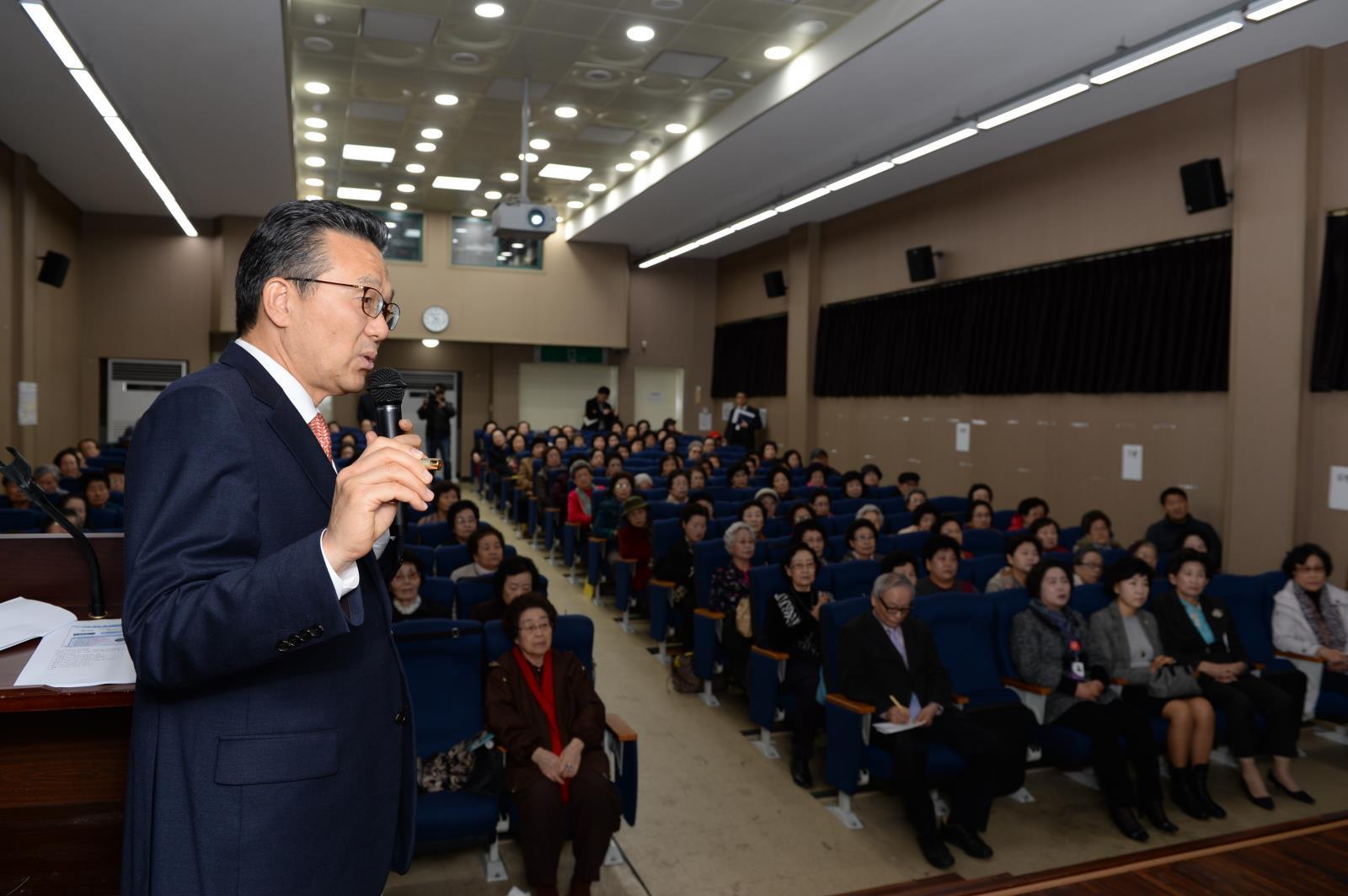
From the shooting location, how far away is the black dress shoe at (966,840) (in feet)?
13.1

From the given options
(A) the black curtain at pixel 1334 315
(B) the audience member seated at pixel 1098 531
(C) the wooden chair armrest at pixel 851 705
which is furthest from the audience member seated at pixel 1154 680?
(A) the black curtain at pixel 1334 315

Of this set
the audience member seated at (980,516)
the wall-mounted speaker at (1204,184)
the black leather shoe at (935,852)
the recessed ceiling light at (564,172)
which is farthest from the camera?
the recessed ceiling light at (564,172)

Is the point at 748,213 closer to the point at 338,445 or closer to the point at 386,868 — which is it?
the point at 338,445

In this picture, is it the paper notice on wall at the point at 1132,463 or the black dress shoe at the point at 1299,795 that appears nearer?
the black dress shoe at the point at 1299,795

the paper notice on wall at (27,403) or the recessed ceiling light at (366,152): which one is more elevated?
the recessed ceiling light at (366,152)

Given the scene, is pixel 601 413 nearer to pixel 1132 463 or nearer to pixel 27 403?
pixel 27 403

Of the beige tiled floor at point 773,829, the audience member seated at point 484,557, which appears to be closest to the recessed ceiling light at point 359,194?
the audience member seated at point 484,557

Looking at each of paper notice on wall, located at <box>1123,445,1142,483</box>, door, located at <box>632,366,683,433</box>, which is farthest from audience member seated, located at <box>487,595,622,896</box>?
door, located at <box>632,366,683,433</box>

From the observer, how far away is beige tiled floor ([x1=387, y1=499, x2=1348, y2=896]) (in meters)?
3.72

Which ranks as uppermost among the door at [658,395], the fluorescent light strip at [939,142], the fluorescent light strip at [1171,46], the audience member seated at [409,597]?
the fluorescent light strip at [939,142]

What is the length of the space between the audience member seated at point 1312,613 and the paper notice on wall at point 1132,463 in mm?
3198

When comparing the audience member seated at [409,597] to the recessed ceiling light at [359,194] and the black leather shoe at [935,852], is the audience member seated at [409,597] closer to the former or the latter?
the black leather shoe at [935,852]

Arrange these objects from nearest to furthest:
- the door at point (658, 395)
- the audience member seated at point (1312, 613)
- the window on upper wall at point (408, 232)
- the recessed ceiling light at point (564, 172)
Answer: the audience member seated at point (1312, 613) < the recessed ceiling light at point (564, 172) < the window on upper wall at point (408, 232) < the door at point (658, 395)

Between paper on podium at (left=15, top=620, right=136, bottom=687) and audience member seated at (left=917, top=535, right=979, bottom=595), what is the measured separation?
4718 millimetres
